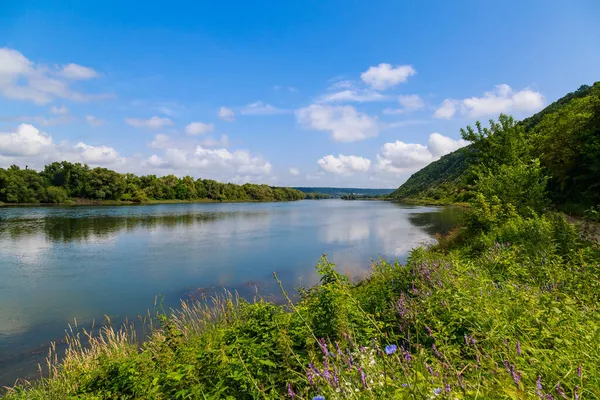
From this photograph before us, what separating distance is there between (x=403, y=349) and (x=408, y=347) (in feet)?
1.34

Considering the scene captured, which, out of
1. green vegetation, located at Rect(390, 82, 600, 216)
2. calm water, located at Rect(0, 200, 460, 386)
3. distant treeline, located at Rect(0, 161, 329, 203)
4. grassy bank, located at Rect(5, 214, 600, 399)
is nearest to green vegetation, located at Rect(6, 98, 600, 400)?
grassy bank, located at Rect(5, 214, 600, 399)

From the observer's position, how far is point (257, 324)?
5.34m

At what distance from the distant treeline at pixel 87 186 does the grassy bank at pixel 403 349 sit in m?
94.1

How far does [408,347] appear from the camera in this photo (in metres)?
3.71

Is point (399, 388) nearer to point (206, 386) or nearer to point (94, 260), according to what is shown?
point (206, 386)

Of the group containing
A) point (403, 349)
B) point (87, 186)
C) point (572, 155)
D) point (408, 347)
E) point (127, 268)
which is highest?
point (87, 186)

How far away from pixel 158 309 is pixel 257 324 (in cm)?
876

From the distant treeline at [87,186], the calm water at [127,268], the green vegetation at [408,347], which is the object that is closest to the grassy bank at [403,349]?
the green vegetation at [408,347]

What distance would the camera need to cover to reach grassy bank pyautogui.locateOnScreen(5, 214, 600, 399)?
6.41 feet

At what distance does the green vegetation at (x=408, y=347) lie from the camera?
Result: 1.93 meters

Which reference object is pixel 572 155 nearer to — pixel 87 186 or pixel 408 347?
pixel 408 347

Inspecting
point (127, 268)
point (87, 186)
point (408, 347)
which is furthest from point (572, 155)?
point (87, 186)

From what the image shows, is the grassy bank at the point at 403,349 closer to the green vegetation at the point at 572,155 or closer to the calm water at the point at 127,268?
the calm water at the point at 127,268

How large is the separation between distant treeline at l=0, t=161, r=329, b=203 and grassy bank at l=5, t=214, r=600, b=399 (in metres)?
A: 94.1
